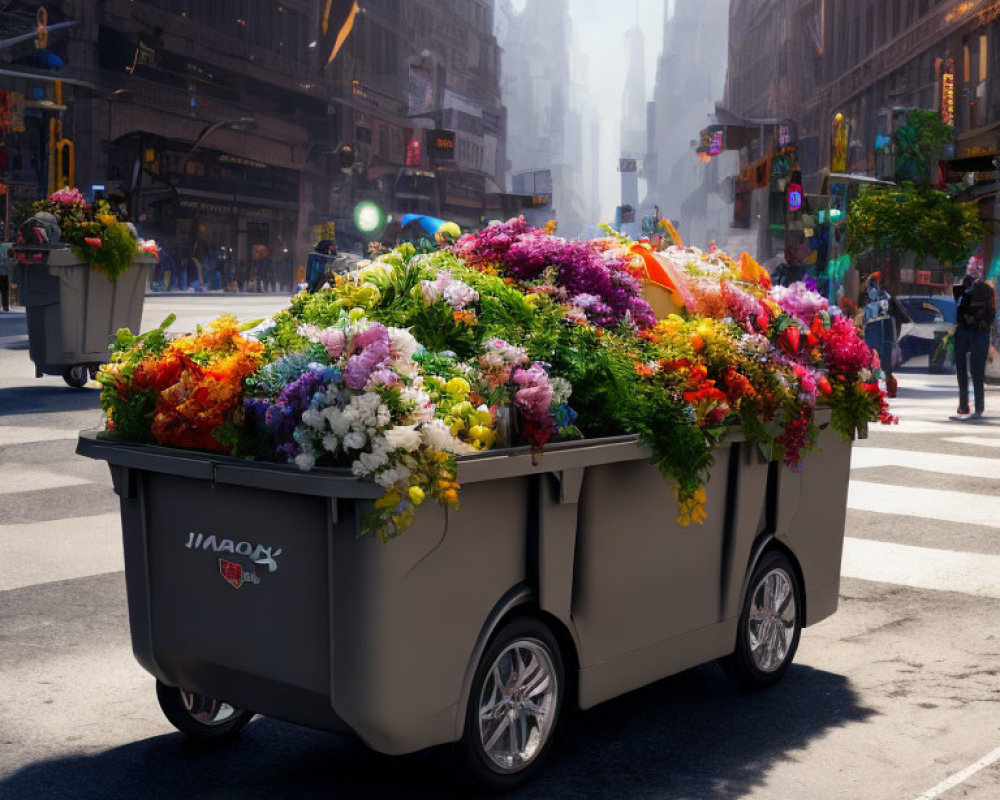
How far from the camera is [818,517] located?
5.92 m

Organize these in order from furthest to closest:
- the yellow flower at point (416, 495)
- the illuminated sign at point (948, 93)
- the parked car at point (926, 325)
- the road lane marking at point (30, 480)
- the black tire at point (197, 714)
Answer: the illuminated sign at point (948, 93), the parked car at point (926, 325), the road lane marking at point (30, 480), the black tire at point (197, 714), the yellow flower at point (416, 495)

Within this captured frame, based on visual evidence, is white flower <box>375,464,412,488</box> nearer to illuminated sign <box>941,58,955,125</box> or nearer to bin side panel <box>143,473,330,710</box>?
bin side panel <box>143,473,330,710</box>

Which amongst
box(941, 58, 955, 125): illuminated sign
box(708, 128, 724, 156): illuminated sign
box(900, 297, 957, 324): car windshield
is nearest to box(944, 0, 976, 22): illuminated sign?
box(941, 58, 955, 125): illuminated sign

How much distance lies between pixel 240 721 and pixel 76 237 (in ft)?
37.8

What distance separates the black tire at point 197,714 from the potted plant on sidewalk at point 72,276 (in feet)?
36.2

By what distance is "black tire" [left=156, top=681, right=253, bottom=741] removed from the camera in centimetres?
479

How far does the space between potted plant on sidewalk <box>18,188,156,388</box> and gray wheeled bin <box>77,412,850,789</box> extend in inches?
443

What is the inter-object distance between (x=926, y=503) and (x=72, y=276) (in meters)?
9.72

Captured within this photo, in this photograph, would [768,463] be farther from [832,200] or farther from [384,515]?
[832,200]

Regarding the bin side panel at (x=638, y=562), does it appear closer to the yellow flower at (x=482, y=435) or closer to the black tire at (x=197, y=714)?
the yellow flower at (x=482, y=435)

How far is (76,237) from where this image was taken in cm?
1534

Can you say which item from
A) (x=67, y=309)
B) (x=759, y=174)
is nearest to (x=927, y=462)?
(x=67, y=309)

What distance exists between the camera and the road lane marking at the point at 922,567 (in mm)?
7781

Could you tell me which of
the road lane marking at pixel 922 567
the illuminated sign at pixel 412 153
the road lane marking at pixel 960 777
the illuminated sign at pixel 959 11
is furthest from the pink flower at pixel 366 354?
the illuminated sign at pixel 412 153
